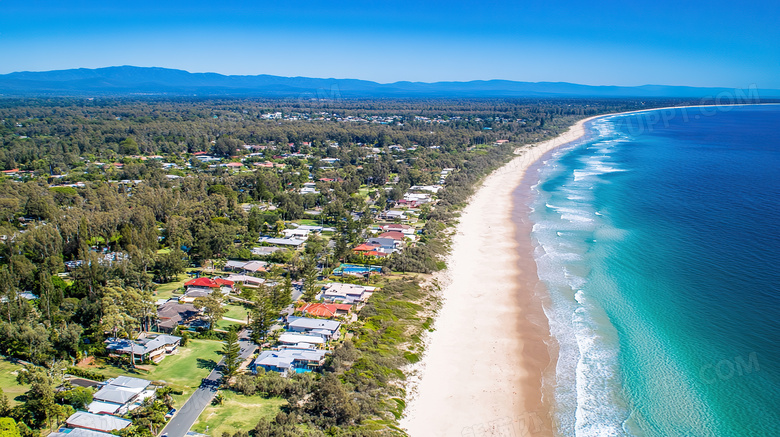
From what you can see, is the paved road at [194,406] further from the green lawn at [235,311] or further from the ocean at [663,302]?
the ocean at [663,302]

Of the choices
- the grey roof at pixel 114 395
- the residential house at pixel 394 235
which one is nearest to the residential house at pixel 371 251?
the residential house at pixel 394 235

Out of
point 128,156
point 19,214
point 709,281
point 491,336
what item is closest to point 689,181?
point 709,281

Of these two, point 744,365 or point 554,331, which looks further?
point 554,331

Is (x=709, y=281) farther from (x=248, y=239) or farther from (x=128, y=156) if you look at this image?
(x=128, y=156)

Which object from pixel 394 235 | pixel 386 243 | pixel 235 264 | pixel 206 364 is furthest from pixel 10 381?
pixel 394 235

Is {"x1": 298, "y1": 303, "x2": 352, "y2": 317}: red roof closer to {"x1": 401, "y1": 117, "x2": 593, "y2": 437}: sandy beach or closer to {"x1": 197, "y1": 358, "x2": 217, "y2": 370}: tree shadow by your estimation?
{"x1": 401, "y1": 117, "x2": 593, "y2": 437}: sandy beach
